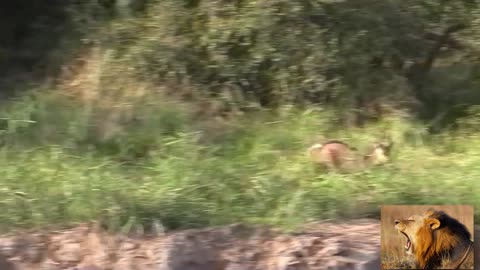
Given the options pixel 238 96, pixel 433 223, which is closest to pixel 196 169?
pixel 238 96

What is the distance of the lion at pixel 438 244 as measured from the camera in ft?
15.0

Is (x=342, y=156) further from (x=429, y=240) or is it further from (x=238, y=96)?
(x=429, y=240)

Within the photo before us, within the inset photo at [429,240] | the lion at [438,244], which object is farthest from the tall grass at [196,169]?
the lion at [438,244]

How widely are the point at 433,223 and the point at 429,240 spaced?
0.46ft

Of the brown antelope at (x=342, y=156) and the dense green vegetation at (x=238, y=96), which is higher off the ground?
the dense green vegetation at (x=238, y=96)

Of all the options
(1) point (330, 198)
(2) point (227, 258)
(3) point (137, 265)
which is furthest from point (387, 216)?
(3) point (137, 265)

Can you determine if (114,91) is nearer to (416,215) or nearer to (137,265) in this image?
(137,265)

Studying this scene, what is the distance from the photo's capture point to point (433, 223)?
4.70 m

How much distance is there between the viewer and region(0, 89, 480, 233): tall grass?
5082 mm

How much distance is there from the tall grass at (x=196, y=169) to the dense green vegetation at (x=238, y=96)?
0.05 ft

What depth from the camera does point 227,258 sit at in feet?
15.4

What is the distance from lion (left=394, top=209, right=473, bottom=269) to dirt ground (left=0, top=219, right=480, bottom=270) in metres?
0.23

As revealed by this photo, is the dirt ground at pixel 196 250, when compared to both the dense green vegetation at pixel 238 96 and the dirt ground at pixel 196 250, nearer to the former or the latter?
the dirt ground at pixel 196 250

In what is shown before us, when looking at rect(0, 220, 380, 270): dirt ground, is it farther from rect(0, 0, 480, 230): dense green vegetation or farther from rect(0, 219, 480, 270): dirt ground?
rect(0, 0, 480, 230): dense green vegetation
